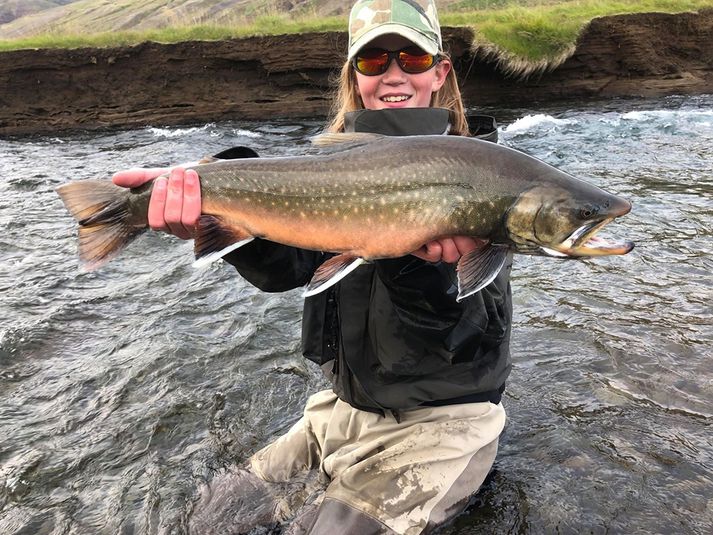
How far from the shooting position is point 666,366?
421 cm

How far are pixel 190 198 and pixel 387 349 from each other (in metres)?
1.15

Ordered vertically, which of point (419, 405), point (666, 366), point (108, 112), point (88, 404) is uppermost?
point (419, 405)

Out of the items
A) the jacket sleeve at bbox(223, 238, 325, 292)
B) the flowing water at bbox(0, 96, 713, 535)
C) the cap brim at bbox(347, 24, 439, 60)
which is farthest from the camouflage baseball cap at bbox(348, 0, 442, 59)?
the flowing water at bbox(0, 96, 713, 535)

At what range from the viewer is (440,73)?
3520mm

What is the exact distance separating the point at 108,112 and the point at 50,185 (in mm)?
8034

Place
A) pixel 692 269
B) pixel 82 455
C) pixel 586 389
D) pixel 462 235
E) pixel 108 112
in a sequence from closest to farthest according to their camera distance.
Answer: pixel 462 235 → pixel 82 455 → pixel 586 389 → pixel 692 269 → pixel 108 112

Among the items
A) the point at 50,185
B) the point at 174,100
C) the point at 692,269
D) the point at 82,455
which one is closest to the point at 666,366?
the point at 692,269

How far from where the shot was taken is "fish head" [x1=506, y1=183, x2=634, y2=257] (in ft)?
Answer: 7.59

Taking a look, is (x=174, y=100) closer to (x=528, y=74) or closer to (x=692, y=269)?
(x=528, y=74)

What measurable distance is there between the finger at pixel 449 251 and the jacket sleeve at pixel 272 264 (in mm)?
922

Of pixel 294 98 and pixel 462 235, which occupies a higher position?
pixel 462 235

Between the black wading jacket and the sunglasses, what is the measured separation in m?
0.36

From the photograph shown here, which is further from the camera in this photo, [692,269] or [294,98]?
[294,98]

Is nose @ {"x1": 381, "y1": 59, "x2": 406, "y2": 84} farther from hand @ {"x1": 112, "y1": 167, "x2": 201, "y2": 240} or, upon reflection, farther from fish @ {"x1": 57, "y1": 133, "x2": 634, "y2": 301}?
hand @ {"x1": 112, "y1": 167, "x2": 201, "y2": 240}
